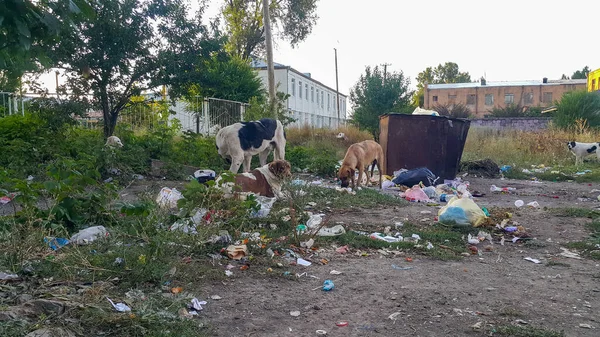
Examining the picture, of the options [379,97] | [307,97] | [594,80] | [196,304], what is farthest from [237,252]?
[594,80]

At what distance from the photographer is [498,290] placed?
343 cm

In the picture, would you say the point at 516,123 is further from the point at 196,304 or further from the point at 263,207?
the point at 196,304

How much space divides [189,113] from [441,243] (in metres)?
11.5

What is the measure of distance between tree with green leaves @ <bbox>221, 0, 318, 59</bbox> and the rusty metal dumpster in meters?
19.5

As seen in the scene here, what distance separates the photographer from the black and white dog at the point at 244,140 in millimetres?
9055

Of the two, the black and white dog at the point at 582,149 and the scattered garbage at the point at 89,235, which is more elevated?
the black and white dog at the point at 582,149

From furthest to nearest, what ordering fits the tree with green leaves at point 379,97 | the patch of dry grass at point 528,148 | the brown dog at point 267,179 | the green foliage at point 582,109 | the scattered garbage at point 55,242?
the tree with green leaves at point 379,97, the green foliage at point 582,109, the patch of dry grass at point 528,148, the brown dog at point 267,179, the scattered garbage at point 55,242

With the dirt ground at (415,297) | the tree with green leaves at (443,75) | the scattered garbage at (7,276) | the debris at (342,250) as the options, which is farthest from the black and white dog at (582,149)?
the tree with green leaves at (443,75)

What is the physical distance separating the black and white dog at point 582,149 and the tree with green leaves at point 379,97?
11.1m

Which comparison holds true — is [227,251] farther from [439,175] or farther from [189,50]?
[189,50]

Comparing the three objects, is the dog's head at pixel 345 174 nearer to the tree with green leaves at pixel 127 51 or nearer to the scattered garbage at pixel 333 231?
the scattered garbage at pixel 333 231

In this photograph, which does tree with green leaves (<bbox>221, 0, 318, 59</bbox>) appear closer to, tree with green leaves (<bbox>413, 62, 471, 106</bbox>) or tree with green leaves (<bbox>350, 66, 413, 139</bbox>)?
tree with green leaves (<bbox>350, 66, 413, 139</bbox>)

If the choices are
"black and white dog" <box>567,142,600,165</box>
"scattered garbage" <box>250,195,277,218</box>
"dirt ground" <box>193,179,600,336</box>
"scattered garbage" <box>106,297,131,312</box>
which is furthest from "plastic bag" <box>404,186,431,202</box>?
"black and white dog" <box>567,142,600,165</box>

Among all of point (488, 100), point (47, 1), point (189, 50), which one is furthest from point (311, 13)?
point (488, 100)
